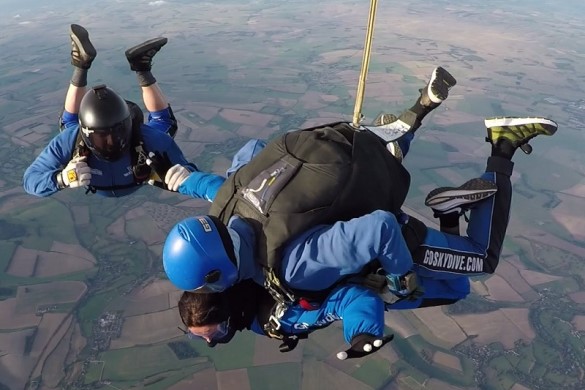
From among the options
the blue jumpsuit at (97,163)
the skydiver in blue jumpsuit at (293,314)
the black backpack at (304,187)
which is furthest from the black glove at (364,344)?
the blue jumpsuit at (97,163)

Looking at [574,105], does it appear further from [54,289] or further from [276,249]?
[276,249]

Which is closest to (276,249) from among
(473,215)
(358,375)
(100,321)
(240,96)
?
(473,215)

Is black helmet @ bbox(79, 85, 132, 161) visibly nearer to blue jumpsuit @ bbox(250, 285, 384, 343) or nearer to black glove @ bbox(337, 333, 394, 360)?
blue jumpsuit @ bbox(250, 285, 384, 343)

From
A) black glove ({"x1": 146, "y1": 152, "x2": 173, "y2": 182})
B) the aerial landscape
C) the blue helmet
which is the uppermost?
the blue helmet

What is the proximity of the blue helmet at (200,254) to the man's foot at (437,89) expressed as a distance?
94.2 inches

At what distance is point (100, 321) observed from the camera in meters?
33.1

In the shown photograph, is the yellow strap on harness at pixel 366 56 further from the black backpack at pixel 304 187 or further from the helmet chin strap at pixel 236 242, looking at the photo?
the helmet chin strap at pixel 236 242

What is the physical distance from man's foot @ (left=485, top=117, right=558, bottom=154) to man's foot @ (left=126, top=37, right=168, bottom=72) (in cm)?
395

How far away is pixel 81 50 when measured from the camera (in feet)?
17.0

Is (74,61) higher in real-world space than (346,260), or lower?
higher

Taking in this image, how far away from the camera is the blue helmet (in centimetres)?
255

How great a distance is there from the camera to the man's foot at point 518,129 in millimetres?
3746

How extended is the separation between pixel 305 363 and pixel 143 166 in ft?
87.0

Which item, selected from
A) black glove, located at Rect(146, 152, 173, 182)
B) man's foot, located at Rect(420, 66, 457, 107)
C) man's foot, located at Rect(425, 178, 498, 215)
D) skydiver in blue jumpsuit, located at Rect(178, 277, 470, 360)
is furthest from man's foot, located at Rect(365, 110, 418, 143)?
black glove, located at Rect(146, 152, 173, 182)
